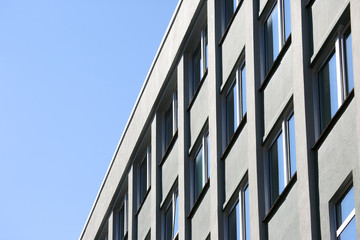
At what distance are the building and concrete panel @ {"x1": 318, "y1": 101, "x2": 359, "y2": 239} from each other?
2 cm

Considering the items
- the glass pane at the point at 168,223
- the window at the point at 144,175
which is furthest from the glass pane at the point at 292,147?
the window at the point at 144,175

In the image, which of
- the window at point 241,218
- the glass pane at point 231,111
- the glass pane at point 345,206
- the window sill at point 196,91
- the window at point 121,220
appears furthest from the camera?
the window at point 121,220

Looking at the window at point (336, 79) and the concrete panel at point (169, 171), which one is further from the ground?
the concrete panel at point (169, 171)

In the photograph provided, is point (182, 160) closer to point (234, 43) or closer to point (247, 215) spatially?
point (234, 43)

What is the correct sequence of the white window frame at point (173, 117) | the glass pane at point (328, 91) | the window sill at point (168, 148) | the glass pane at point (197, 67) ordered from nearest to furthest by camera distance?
the glass pane at point (328, 91) → the glass pane at point (197, 67) → the window sill at point (168, 148) → the white window frame at point (173, 117)

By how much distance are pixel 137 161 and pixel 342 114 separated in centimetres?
1778

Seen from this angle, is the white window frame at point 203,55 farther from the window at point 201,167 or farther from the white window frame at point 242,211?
the white window frame at point 242,211

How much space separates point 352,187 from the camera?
19234 mm

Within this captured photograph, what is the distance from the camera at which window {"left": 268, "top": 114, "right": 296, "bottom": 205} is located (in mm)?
22438

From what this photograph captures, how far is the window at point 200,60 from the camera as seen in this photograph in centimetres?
3058

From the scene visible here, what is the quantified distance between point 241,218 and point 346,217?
601cm

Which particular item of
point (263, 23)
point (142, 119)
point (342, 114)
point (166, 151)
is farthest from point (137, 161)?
point (342, 114)

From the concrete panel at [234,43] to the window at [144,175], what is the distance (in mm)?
7763

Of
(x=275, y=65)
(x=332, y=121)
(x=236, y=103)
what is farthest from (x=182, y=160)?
(x=332, y=121)
